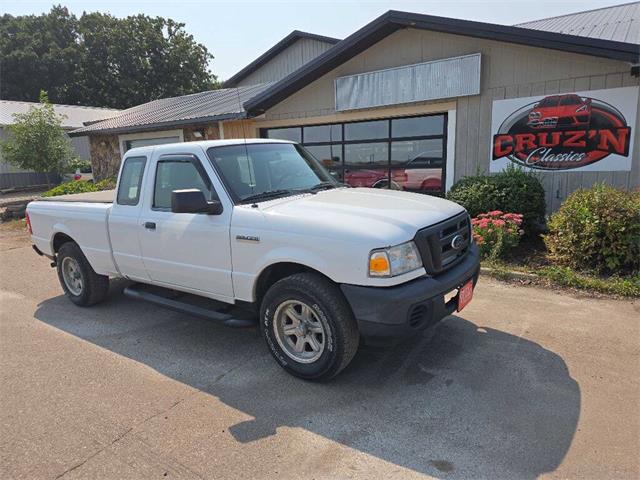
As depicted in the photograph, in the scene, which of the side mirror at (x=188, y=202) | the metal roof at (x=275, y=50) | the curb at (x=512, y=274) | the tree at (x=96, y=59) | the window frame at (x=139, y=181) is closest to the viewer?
the side mirror at (x=188, y=202)

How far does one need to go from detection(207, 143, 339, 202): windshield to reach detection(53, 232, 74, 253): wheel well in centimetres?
292

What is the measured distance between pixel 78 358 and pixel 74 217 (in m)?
1.93

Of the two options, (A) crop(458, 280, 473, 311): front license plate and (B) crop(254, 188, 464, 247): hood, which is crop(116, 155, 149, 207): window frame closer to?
(B) crop(254, 188, 464, 247): hood

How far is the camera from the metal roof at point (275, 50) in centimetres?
2219

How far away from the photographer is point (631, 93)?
718 centimetres

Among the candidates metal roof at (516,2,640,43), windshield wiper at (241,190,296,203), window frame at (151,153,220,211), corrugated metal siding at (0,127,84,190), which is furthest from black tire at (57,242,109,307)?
corrugated metal siding at (0,127,84,190)

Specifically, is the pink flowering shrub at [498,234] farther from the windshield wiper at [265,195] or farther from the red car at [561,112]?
the windshield wiper at [265,195]

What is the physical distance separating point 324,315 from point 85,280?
368 centimetres

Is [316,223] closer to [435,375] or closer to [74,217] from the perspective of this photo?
Result: [435,375]

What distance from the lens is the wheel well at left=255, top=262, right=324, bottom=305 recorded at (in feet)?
12.0

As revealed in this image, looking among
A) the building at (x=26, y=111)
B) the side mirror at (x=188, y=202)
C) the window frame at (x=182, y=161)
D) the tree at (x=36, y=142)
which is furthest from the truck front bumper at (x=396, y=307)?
the building at (x=26, y=111)

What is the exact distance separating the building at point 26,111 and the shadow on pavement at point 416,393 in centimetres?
2213

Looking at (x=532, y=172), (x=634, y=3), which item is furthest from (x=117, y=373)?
(x=634, y=3)

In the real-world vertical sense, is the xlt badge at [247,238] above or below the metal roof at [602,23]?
below
